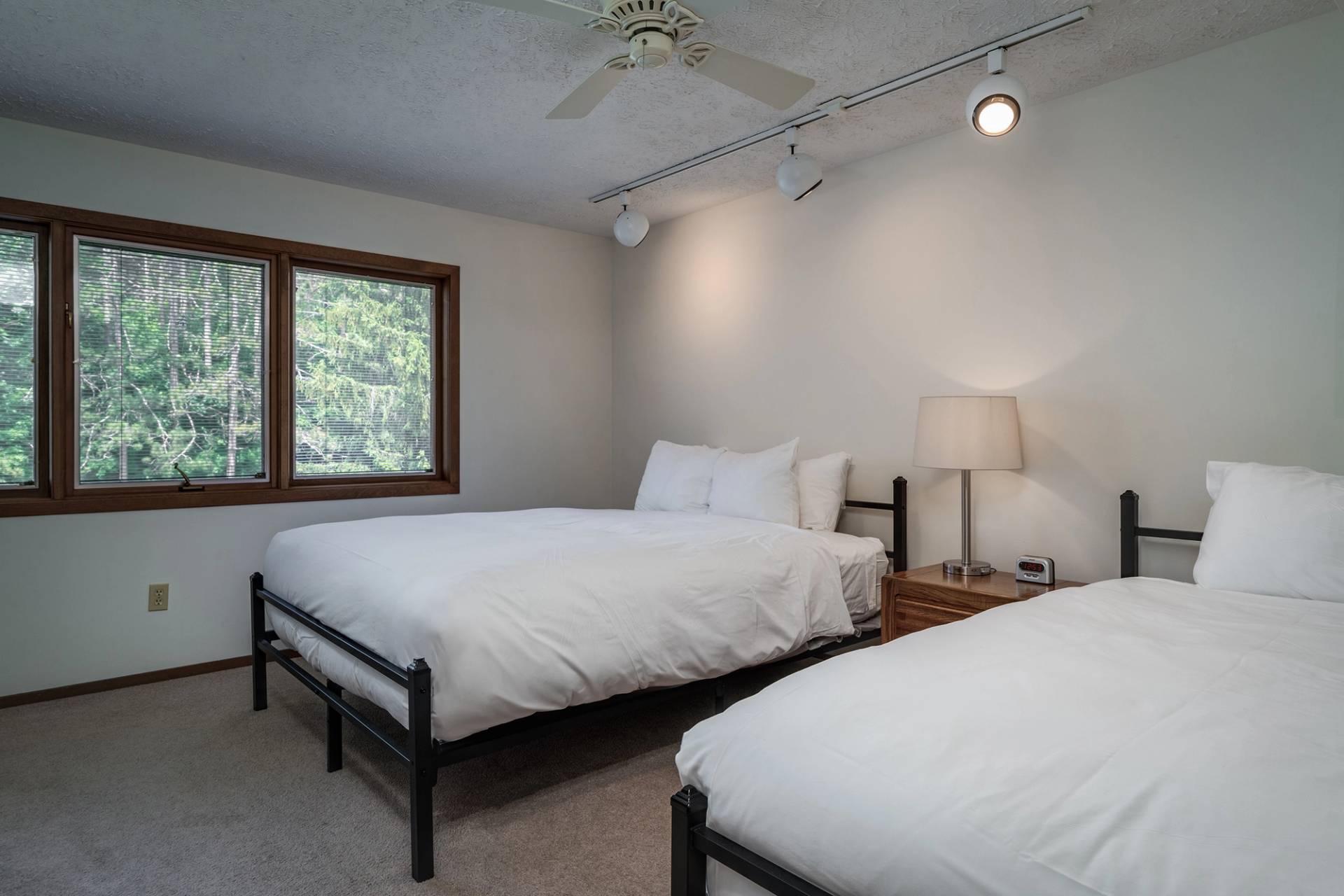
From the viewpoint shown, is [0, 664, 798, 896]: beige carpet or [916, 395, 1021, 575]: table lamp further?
[916, 395, 1021, 575]: table lamp

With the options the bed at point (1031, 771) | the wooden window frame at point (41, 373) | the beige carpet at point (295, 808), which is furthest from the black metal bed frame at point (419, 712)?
the wooden window frame at point (41, 373)

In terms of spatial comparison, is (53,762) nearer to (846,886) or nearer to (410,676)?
(410,676)

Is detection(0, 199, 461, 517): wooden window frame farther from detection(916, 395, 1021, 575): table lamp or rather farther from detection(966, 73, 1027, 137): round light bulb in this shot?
detection(966, 73, 1027, 137): round light bulb

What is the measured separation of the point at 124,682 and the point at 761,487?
10.1 ft

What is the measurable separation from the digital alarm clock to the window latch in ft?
12.3

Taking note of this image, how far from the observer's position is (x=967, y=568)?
304cm

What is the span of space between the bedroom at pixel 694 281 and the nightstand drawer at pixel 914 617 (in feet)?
1.66

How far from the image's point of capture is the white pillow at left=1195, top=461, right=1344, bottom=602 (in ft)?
6.36

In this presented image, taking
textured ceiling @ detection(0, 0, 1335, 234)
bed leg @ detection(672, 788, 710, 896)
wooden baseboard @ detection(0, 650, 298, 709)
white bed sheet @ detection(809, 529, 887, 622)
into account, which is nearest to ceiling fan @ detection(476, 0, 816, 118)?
textured ceiling @ detection(0, 0, 1335, 234)

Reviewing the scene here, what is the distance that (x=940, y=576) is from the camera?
118 inches

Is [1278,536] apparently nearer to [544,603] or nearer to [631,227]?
[544,603]

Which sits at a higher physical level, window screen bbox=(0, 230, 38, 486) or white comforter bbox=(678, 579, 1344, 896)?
window screen bbox=(0, 230, 38, 486)

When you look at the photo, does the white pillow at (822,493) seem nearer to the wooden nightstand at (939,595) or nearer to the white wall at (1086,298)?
the white wall at (1086,298)

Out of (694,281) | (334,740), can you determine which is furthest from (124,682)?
(694,281)
